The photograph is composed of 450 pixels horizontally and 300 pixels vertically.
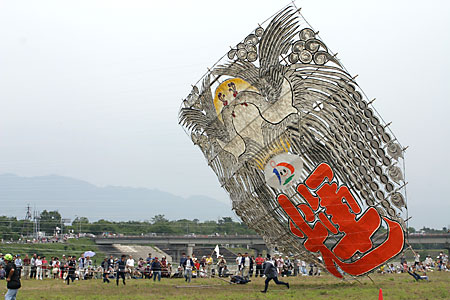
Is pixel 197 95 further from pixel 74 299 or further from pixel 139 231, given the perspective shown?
pixel 139 231

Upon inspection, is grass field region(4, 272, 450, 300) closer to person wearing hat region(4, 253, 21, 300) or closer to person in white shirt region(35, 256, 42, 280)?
person wearing hat region(4, 253, 21, 300)

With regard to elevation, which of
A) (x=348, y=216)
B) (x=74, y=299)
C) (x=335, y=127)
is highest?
(x=335, y=127)

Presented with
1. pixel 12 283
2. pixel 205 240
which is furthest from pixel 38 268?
pixel 205 240

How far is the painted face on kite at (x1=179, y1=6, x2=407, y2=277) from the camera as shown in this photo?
1764 centimetres

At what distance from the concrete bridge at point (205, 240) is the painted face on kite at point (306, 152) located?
3357cm

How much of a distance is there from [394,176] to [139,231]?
169ft

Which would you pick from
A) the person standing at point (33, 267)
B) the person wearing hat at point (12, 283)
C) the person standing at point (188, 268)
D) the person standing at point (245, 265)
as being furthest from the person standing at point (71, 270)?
the person wearing hat at point (12, 283)

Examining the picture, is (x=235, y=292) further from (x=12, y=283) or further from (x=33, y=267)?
(x=33, y=267)

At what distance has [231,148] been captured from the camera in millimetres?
20141

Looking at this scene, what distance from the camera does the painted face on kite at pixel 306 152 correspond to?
17.6 metres

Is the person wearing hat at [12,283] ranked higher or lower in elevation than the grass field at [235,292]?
higher

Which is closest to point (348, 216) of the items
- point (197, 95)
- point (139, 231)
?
point (197, 95)

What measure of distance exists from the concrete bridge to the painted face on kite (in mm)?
33574

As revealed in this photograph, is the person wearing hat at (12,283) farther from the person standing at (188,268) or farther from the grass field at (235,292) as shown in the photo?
the person standing at (188,268)
